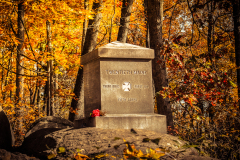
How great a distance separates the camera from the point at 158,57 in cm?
783

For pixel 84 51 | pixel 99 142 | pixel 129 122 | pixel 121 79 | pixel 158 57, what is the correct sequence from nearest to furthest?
pixel 99 142, pixel 129 122, pixel 121 79, pixel 158 57, pixel 84 51

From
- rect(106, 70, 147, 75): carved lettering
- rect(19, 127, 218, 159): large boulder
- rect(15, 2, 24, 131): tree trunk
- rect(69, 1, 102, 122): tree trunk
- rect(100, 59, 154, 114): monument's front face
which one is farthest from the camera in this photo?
rect(69, 1, 102, 122): tree trunk

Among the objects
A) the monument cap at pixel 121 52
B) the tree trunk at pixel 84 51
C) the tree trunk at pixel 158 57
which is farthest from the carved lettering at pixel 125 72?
the tree trunk at pixel 84 51

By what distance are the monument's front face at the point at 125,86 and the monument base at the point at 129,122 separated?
295 millimetres

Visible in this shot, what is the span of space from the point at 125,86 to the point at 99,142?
194 centimetres

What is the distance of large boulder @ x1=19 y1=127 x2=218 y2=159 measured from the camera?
13.1 ft

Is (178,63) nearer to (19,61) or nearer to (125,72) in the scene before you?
(125,72)

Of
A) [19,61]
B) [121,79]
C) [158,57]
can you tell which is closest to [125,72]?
[121,79]

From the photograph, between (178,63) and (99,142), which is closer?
(99,142)

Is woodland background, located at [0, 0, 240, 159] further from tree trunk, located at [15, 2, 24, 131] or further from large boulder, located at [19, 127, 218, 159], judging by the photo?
large boulder, located at [19, 127, 218, 159]

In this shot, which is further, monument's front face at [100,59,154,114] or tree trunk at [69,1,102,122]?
tree trunk at [69,1,102,122]

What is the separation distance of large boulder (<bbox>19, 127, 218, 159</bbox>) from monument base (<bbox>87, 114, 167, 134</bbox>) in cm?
39

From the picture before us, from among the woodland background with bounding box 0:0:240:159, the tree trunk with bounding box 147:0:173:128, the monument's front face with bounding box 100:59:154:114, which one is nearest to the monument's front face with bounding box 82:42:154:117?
the monument's front face with bounding box 100:59:154:114

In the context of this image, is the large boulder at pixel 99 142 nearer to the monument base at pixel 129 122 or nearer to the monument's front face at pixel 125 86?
the monument base at pixel 129 122
